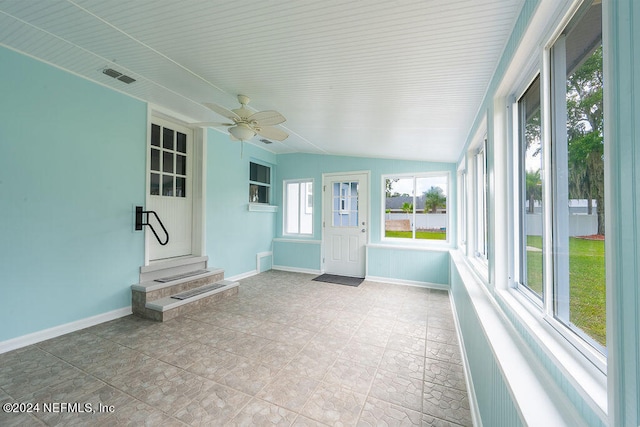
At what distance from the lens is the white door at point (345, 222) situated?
5277 millimetres

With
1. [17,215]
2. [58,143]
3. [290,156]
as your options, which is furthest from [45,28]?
[290,156]

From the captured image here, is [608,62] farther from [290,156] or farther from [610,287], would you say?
[290,156]

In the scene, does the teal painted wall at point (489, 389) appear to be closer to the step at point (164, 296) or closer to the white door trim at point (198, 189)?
the step at point (164, 296)

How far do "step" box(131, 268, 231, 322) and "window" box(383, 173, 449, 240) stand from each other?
134 inches

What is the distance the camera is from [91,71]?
266 centimetres

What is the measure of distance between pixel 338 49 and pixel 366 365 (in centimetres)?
253

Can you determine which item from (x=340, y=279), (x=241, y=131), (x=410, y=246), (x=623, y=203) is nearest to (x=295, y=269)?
(x=340, y=279)

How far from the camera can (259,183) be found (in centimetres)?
568

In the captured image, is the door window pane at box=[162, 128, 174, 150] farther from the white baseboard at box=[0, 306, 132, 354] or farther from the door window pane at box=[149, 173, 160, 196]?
the white baseboard at box=[0, 306, 132, 354]

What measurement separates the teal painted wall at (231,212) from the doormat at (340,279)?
150 centimetres

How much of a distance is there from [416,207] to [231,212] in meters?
3.58

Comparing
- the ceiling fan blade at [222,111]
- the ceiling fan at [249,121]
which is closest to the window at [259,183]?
the ceiling fan at [249,121]

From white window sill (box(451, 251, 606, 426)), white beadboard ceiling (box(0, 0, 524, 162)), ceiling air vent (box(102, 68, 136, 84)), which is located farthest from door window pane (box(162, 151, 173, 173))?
white window sill (box(451, 251, 606, 426))

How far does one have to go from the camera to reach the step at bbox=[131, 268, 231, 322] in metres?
3.03
